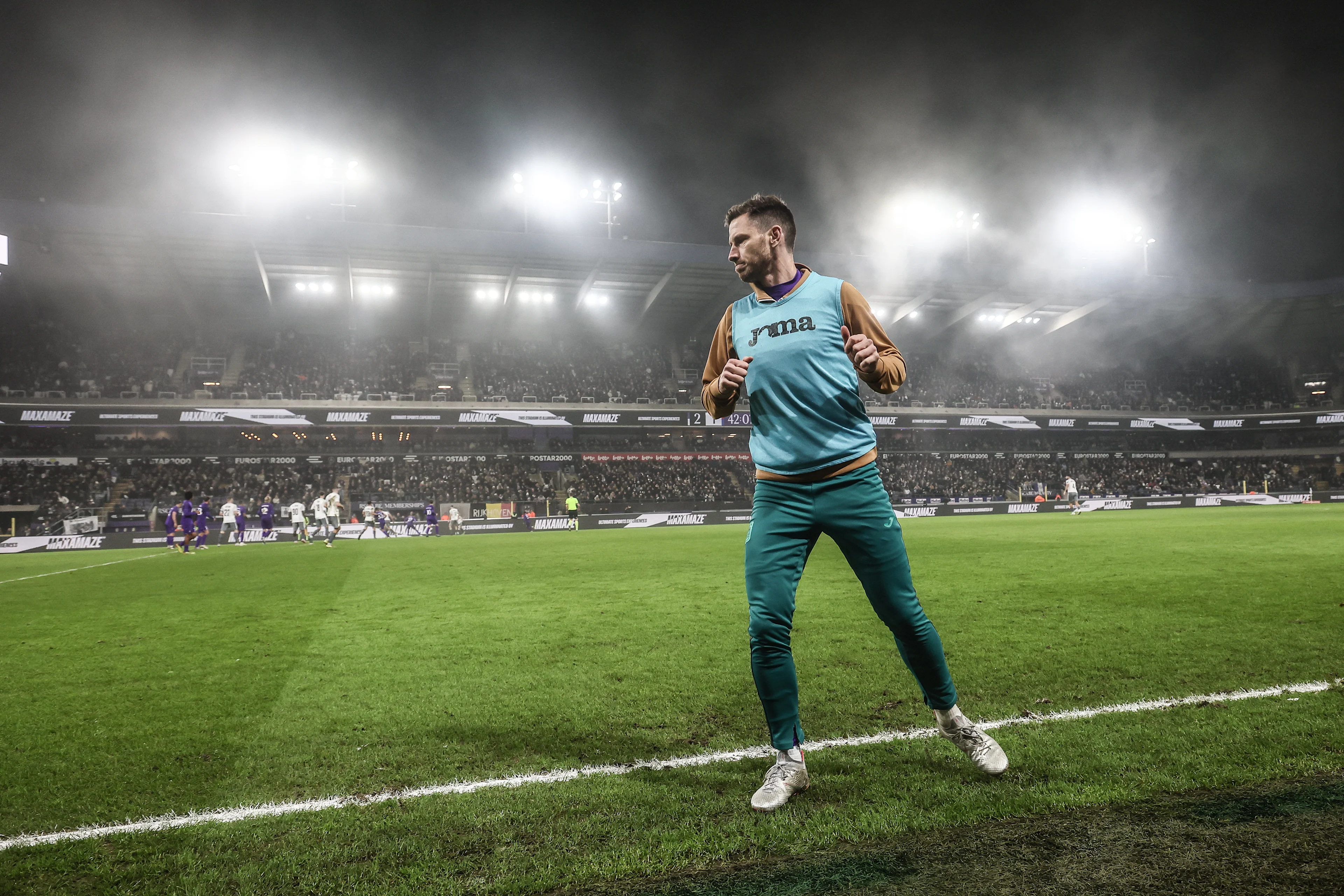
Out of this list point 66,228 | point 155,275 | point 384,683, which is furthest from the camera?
point 155,275

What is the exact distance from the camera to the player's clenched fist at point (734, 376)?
3188 millimetres

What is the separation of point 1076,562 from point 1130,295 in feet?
120

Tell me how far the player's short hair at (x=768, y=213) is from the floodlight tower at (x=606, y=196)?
3636 cm

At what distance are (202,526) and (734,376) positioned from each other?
24050 mm

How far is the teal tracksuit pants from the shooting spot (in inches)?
120

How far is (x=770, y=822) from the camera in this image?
8.54 ft

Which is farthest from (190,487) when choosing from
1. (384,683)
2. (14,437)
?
(384,683)

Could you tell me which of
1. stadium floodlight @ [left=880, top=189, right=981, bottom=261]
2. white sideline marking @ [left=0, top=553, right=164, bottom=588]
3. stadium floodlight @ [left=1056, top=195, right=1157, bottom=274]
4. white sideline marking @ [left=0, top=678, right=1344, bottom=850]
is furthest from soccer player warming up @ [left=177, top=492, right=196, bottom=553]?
stadium floodlight @ [left=1056, top=195, right=1157, bottom=274]

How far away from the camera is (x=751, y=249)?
3342 millimetres

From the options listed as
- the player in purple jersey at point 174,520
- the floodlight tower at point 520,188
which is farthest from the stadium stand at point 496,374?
the player in purple jersey at point 174,520

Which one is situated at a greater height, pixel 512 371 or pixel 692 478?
pixel 512 371

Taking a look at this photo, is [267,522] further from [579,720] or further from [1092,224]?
[1092,224]

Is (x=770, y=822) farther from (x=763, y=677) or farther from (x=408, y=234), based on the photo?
(x=408, y=234)

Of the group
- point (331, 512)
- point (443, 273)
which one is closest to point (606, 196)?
point (443, 273)
